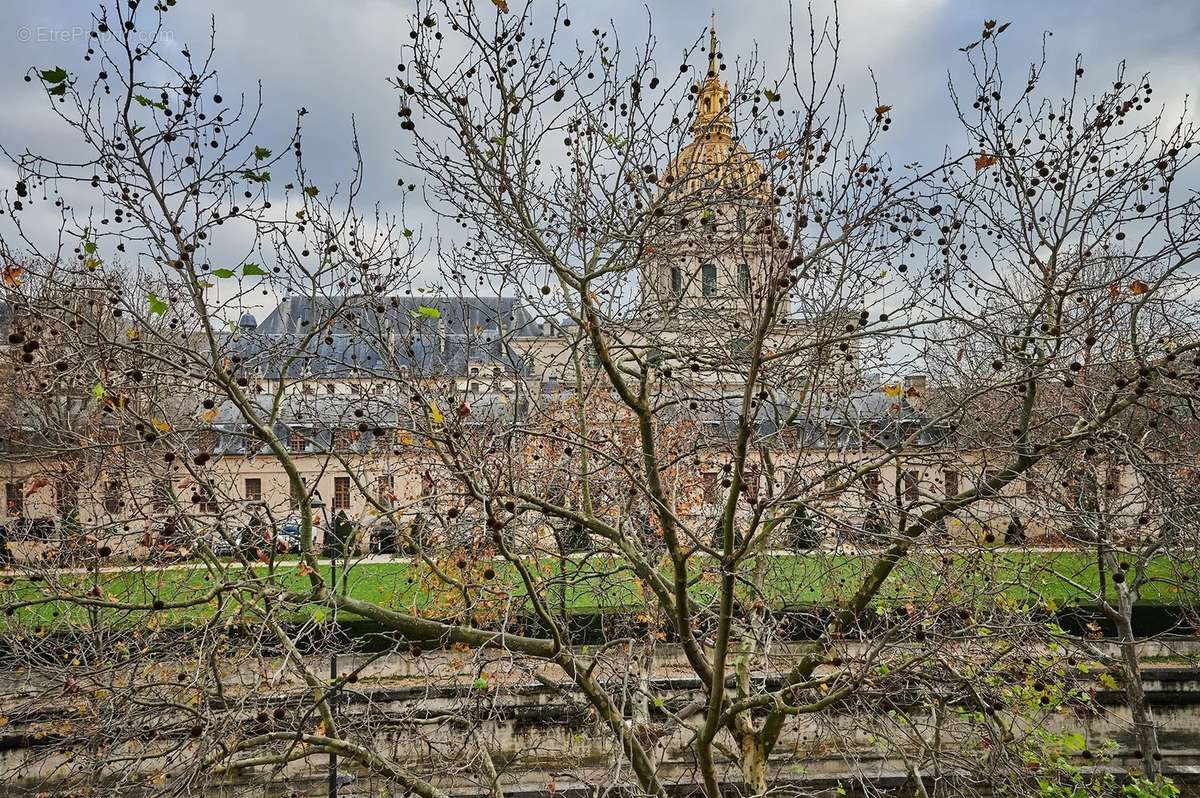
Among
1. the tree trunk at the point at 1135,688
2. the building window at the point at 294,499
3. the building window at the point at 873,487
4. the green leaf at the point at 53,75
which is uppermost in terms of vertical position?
the green leaf at the point at 53,75

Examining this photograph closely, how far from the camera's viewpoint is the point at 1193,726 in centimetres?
1162

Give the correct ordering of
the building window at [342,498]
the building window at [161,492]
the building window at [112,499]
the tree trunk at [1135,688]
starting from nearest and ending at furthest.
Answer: the building window at [161,492] < the building window at [112,499] < the building window at [342,498] < the tree trunk at [1135,688]

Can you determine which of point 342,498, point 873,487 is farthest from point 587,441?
point 342,498

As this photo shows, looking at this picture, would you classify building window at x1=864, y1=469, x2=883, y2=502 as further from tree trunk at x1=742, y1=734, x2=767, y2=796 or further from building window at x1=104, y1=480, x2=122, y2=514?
building window at x1=104, y1=480, x2=122, y2=514

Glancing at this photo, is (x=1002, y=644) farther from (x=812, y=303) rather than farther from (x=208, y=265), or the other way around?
(x=208, y=265)

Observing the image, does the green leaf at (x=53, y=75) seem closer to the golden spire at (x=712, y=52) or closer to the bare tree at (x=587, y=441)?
the bare tree at (x=587, y=441)

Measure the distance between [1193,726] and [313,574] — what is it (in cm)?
1252

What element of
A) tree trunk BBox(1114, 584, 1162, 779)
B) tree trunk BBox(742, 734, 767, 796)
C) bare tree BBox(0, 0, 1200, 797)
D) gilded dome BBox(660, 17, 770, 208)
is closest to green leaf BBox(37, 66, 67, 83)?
bare tree BBox(0, 0, 1200, 797)

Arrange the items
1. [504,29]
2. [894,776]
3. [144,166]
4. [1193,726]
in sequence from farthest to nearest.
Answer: [1193,726], [894,776], [504,29], [144,166]

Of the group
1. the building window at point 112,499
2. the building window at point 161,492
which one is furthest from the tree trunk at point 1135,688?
the building window at point 112,499

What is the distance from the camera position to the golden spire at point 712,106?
16.1 ft

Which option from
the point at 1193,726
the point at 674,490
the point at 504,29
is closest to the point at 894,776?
the point at 1193,726

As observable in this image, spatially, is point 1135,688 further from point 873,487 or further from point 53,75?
point 53,75

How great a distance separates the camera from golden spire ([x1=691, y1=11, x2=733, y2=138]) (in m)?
4.92
